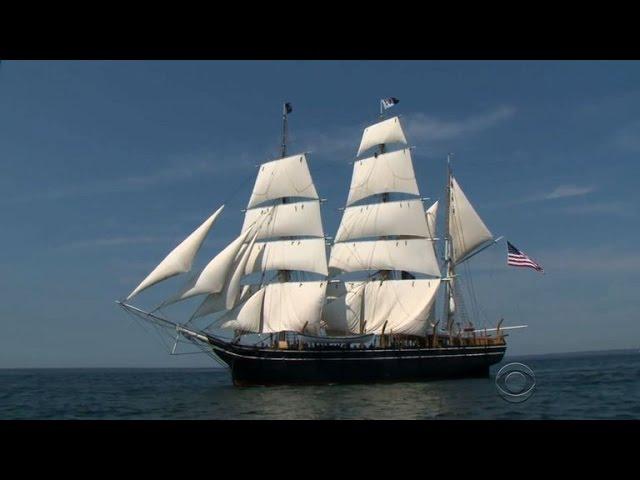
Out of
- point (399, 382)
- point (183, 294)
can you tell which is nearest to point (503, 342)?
point (399, 382)

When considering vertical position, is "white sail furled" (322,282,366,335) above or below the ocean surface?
above

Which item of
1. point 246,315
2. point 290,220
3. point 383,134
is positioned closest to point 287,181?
point 290,220

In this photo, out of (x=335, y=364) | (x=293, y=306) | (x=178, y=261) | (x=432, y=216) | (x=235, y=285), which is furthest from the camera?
(x=432, y=216)

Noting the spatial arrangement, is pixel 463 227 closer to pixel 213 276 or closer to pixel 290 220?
pixel 290 220

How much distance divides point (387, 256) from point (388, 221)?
205cm

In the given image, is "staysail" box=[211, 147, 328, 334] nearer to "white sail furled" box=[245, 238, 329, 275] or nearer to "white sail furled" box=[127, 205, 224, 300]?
"white sail furled" box=[245, 238, 329, 275]

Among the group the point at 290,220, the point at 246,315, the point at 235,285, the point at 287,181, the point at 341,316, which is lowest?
the point at 246,315

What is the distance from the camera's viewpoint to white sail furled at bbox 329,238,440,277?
1532 inches

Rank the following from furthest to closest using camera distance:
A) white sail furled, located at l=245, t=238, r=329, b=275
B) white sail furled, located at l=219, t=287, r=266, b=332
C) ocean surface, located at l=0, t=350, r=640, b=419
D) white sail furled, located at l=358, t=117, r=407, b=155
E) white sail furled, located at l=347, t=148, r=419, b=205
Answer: white sail furled, located at l=358, t=117, r=407, b=155 → white sail furled, located at l=347, t=148, r=419, b=205 → white sail furled, located at l=245, t=238, r=329, b=275 → white sail furled, located at l=219, t=287, r=266, b=332 → ocean surface, located at l=0, t=350, r=640, b=419

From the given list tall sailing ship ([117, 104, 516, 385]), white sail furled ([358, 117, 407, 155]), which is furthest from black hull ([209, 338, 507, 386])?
white sail furled ([358, 117, 407, 155])

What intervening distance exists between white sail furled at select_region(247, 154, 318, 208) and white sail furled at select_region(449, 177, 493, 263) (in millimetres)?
9109

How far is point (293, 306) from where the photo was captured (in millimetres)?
35250

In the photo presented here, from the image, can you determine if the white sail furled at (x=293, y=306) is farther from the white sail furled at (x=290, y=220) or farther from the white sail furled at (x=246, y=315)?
the white sail furled at (x=290, y=220)
